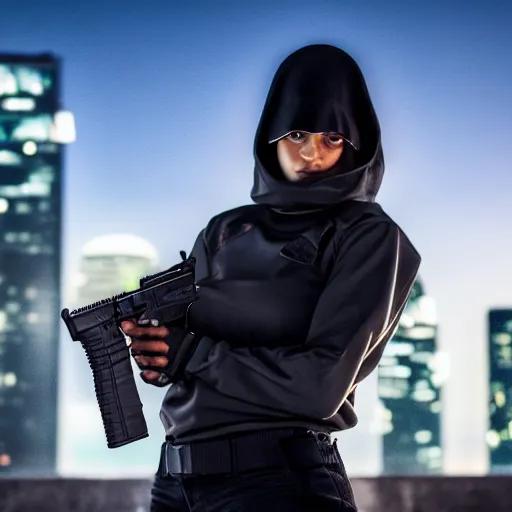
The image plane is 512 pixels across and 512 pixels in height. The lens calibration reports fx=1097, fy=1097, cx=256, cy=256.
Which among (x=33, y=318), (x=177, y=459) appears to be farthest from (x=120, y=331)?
(x=33, y=318)

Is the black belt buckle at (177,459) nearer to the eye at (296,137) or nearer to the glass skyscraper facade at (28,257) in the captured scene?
the eye at (296,137)

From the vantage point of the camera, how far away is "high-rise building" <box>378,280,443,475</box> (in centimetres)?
416

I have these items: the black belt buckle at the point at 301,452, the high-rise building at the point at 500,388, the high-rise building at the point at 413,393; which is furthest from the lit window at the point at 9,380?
the black belt buckle at the point at 301,452

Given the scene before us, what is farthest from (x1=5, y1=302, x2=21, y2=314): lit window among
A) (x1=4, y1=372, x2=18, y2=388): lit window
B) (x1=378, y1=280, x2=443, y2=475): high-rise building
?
(x1=378, y1=280, x2=443, y2=475): high-rise building

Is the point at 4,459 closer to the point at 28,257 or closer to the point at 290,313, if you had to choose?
the point at 28,257

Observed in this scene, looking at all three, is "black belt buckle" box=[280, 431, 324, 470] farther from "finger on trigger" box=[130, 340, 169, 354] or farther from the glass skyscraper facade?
the glass skyscraper facade

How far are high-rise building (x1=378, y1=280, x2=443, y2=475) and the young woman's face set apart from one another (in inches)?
95.8

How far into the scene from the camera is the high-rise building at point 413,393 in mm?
4156

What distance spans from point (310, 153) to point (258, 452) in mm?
455

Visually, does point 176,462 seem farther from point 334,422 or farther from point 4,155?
point 4,155

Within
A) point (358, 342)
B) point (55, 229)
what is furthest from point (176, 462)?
point (55, 229)

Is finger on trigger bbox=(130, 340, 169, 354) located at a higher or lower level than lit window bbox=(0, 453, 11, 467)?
higher

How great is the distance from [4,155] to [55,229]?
2.25 ft

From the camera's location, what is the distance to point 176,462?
1.56 m
